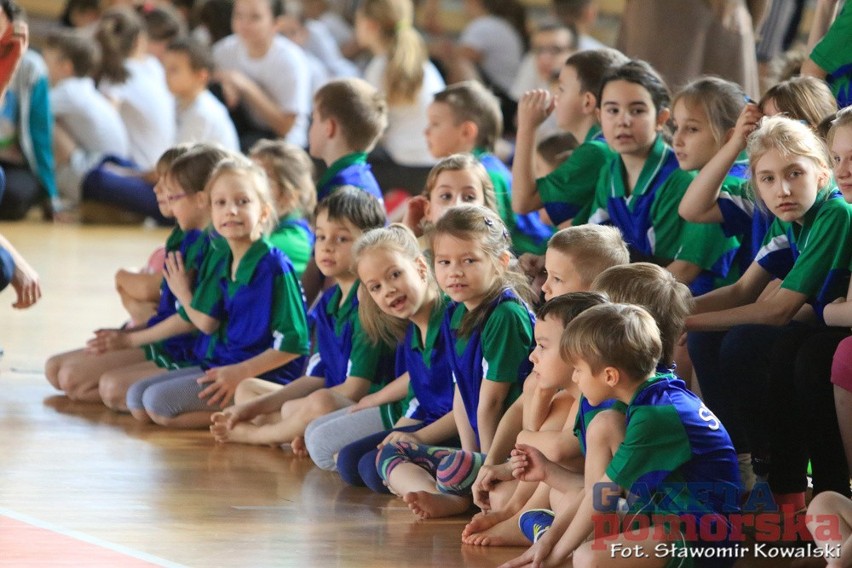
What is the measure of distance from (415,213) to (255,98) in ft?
17.7

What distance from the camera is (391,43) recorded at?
28.2 ft

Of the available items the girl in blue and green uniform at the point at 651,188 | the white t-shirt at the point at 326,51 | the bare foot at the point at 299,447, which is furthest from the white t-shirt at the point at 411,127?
the bare foot at the point at 299,447

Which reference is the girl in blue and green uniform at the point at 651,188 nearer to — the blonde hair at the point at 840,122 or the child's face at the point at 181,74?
the blonde hair at the point at 840,122

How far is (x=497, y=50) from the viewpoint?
9.99 meters

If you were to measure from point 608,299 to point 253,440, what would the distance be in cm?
156

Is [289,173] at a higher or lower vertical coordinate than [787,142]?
lower

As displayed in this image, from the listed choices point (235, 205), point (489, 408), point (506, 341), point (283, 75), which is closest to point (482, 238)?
point (506, 341)

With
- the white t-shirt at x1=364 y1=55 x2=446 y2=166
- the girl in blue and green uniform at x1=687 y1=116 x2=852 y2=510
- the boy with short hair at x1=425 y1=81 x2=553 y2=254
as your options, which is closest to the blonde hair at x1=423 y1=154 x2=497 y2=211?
the boy with short hair at x1=425 y1=81 x2=553 y2=254

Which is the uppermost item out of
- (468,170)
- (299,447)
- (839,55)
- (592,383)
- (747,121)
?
(839,55)

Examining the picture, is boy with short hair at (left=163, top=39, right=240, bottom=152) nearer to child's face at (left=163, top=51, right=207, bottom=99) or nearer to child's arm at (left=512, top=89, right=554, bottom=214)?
child's face at (left=163, top=51, right=207, bottom=99)

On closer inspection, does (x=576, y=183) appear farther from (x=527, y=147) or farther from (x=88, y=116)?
(x=88, y=116)

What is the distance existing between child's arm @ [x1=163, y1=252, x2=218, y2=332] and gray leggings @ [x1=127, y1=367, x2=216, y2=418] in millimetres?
164

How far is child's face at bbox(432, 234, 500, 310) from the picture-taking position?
354cm

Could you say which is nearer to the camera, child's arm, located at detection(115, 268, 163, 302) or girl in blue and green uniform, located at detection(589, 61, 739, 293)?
girl in blue and green uniform, located at detection(589, 61, 739, 293)
